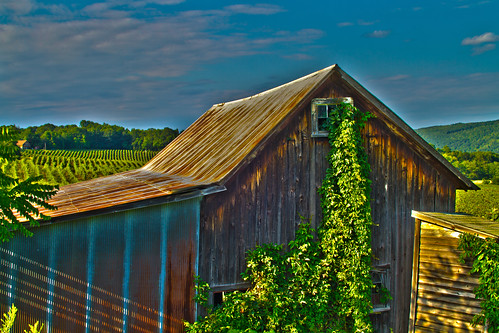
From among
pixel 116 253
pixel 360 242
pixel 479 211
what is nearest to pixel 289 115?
pixel 360 242

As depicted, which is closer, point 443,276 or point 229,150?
point 443,276

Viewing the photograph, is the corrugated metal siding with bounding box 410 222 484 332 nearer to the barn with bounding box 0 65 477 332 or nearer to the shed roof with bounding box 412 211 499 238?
the shed roof with bounding box 412 211 499 238

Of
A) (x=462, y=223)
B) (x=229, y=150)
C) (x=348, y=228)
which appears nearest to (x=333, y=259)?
(x=348, y=228)

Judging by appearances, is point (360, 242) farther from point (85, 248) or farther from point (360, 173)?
point (85, 248)

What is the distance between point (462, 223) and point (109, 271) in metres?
8.44

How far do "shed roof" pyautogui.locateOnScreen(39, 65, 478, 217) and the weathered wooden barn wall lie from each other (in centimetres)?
26

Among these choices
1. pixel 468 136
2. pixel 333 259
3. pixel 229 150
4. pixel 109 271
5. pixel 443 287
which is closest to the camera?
pixel 109 271

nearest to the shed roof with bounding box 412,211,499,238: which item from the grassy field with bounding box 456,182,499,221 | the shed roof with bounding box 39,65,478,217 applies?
the shed roof with bounding box 39,65,478,217

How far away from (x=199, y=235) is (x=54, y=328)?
11.6 feet

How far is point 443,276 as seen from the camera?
36.3 ft

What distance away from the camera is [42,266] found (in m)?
8.78

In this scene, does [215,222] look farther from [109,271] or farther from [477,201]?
[477,201]

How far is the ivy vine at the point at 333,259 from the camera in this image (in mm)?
10227

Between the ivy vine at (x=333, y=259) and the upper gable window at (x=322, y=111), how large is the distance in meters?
0.20
